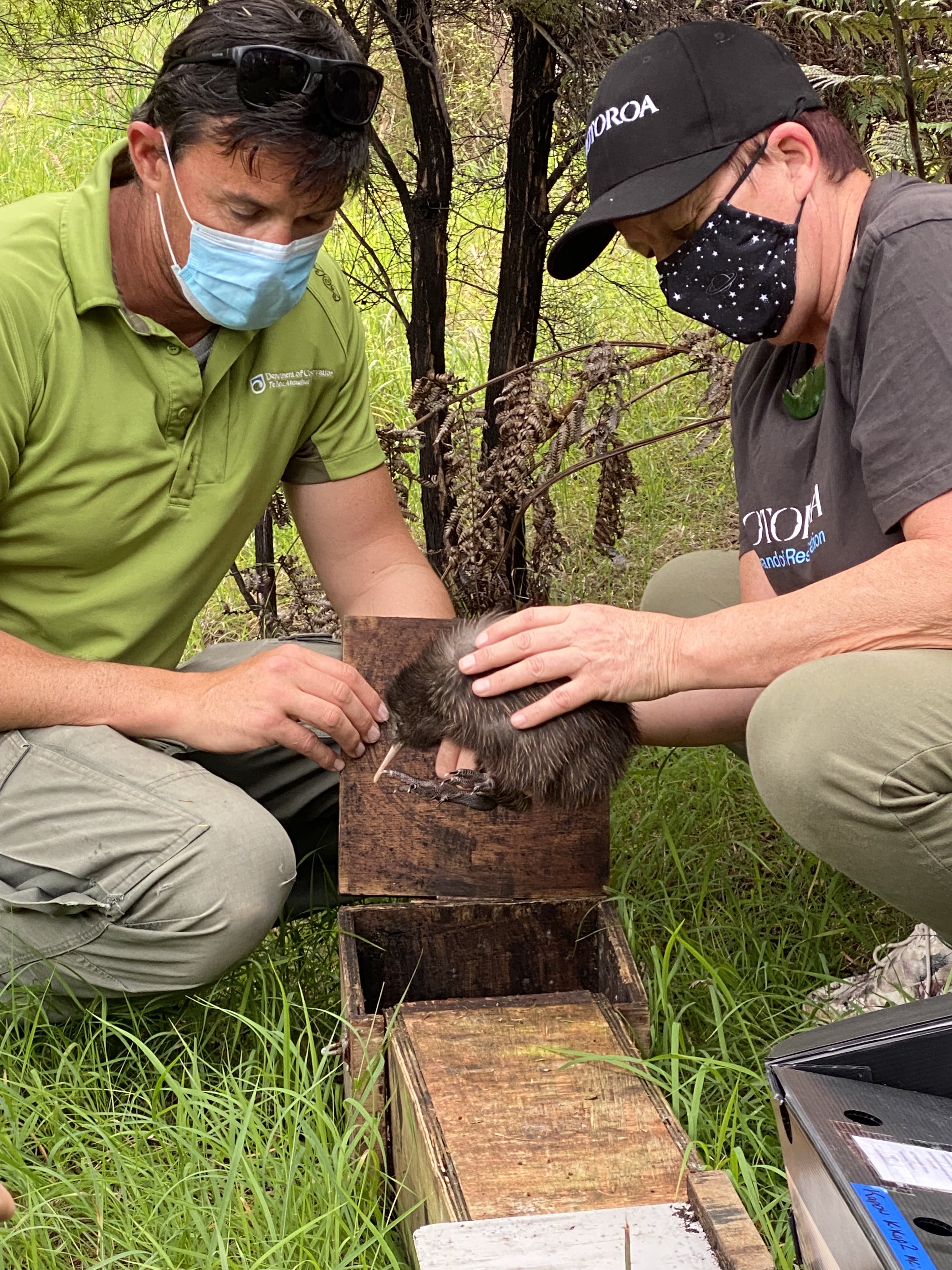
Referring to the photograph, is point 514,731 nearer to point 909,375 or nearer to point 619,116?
point 909,375

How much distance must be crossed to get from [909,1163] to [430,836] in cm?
140

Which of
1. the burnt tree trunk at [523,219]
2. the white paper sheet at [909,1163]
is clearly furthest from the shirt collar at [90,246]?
the white paper sheet at [909,1163]

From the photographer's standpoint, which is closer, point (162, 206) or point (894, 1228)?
point (894, 1228)

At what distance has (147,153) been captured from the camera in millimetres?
2949

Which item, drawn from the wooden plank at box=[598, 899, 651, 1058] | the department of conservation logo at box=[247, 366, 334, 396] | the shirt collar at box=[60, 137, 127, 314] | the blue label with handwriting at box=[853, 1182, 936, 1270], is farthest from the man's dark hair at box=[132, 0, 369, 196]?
the blue label with handwriting at box=[853, 1182, 936, 1270]

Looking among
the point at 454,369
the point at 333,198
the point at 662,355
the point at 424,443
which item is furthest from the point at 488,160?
the point at 333,198

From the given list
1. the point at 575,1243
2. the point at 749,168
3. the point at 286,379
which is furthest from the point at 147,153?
the point at 575,1243

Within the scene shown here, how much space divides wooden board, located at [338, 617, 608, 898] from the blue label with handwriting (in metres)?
1.33

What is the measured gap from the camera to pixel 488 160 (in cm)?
540

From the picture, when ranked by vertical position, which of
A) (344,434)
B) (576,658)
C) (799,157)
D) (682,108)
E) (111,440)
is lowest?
(576,658)

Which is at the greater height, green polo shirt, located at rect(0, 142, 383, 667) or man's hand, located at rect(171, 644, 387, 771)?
green polo shirt, located at rect(0, 142, 383, 667)

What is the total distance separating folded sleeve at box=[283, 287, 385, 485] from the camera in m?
3.51

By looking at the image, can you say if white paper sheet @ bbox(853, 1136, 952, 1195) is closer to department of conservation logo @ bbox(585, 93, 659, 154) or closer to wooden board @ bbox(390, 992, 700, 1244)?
wooden board @ bbox(390, 992, 700, 1244)

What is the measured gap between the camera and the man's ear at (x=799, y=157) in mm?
2592
